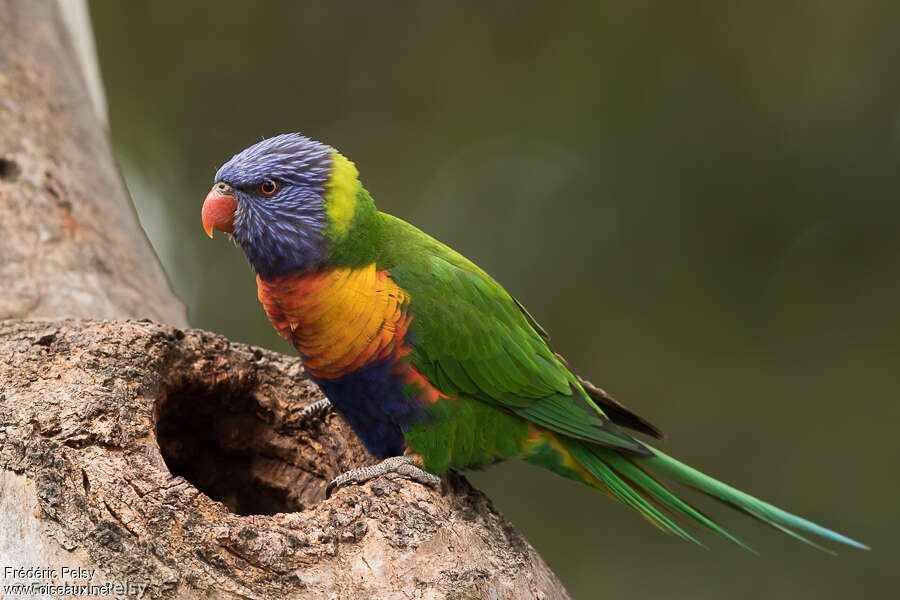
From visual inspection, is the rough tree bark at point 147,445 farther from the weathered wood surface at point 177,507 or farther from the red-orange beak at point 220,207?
the red-orange beak at point 220,207

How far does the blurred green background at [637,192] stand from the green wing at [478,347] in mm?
3175

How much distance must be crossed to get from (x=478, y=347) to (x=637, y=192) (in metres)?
3.41

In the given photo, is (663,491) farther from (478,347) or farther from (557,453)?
(478,347)

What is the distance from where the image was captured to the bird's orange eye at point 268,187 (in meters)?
2.27

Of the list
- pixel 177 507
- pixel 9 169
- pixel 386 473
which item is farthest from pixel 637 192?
pixel 177 507

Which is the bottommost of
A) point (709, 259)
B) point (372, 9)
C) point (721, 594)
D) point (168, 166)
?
point (721, 594)

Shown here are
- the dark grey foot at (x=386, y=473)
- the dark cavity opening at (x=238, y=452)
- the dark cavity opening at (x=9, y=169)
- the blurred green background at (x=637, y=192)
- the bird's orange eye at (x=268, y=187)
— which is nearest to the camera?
the dark grey foot at (x=386, y=473)

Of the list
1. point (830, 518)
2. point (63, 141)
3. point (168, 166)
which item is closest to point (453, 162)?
point (168, 166)

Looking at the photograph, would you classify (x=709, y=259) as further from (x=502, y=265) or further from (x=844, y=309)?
(x=502, y=265)

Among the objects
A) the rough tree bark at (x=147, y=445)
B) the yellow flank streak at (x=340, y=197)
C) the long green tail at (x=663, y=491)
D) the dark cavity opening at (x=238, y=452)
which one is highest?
the yellow flank streak at (x=340, y=197)

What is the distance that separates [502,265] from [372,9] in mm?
2083

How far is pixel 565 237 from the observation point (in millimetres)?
5586

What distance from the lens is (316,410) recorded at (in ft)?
8.23

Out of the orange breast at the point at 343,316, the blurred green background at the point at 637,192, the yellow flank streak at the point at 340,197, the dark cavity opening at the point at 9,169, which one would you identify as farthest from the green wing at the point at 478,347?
the blurred green background at the point at 637,192
